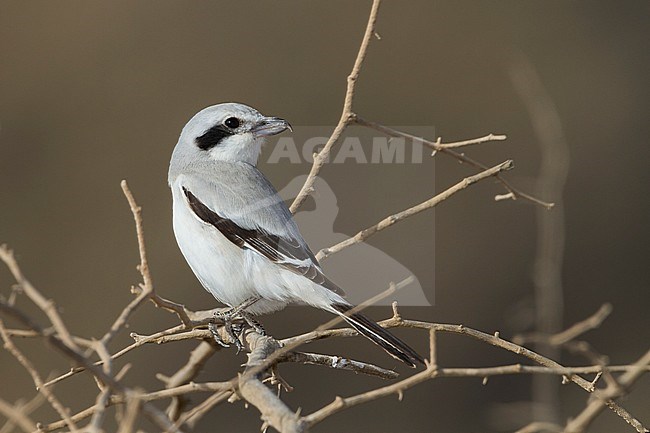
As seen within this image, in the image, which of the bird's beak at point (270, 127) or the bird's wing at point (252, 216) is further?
the bird's beak at point (270, 127)

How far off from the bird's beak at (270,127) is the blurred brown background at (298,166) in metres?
1.71

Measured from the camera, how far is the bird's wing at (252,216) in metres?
2.49

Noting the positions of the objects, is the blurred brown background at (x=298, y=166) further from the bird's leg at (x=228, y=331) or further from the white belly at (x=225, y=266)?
the bird's leg at (x=228, y=331)

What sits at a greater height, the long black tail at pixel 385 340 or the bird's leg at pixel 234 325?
the long black tail at pixel 385 340

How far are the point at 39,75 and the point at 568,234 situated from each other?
320 centimetres

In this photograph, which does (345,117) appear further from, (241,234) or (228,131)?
(228,131)

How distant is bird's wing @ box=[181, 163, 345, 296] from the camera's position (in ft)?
8.17

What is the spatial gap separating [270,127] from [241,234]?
411 mm

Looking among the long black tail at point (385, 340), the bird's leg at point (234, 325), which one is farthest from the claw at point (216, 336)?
the long black tail at point (385, 340)

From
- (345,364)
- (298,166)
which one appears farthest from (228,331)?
(298,166)

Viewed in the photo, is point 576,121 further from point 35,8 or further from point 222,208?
point 222,208

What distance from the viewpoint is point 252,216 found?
261 cm

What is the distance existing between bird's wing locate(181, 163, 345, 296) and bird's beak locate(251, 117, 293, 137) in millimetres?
145

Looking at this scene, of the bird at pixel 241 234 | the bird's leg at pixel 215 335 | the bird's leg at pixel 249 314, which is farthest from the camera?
the bird at pixel 241 234
